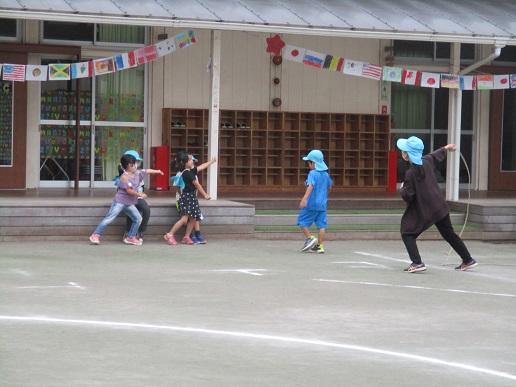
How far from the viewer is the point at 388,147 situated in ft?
81.1

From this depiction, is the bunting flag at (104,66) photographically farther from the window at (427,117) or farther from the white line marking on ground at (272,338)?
the white line marking on ground at (272,338)

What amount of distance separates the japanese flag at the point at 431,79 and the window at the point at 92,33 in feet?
21.2

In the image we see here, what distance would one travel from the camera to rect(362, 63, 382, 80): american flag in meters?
19.9

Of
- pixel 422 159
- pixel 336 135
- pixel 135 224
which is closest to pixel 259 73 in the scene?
pixel 336 135

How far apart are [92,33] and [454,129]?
777cm

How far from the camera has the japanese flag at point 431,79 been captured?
66.0 feet

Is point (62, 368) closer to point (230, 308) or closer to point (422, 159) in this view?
point (230, 308)

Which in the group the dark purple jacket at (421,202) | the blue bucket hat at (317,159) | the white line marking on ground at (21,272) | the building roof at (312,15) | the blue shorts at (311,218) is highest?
the building roof at (312,15)

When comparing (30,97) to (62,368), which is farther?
→ (30,97)

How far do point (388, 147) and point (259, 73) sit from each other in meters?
3.38

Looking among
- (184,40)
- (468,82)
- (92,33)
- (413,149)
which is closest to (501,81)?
(468,82)

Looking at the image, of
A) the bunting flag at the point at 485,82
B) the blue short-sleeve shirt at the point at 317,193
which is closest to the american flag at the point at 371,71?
the bunting flag at the point at 485,82

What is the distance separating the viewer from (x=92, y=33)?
22.9m

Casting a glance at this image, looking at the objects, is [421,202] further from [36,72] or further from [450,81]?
[36,72]
